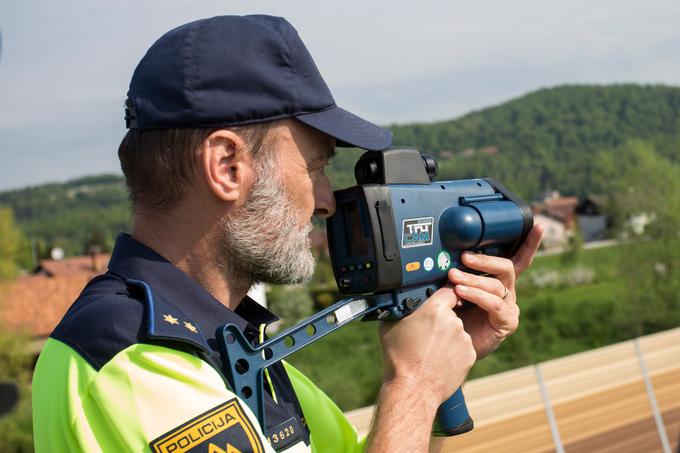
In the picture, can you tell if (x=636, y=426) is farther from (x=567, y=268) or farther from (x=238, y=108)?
(x=567, y=268)

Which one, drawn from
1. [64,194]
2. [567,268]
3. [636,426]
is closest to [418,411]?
[636,426]

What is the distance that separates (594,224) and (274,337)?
93329mm

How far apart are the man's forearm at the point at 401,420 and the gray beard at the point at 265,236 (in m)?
0.35

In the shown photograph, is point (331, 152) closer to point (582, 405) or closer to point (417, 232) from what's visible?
point (417, 232)

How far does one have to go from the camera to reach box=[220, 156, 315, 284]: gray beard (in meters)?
1.72

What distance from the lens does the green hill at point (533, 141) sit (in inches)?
3196

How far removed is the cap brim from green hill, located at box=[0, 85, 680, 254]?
7096 cm

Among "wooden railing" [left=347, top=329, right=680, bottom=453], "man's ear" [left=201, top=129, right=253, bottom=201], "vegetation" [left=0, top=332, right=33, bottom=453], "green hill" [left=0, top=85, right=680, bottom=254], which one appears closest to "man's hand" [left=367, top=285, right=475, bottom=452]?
"man's ear" [left=201, top=129, right=253, bottom=201]

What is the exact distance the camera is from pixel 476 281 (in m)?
A: 2.06

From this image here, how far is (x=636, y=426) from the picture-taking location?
28.0 feet

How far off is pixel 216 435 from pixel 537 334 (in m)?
50.2

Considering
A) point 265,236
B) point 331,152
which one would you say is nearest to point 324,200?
point 331,152

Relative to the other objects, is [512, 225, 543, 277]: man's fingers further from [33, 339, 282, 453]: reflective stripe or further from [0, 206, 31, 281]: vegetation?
[0, 206, 31, 281]: vegetation

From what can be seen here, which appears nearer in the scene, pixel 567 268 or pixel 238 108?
pixel 238 108
